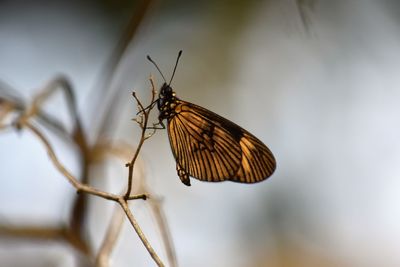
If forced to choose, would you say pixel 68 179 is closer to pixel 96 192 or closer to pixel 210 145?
pixel 96 192

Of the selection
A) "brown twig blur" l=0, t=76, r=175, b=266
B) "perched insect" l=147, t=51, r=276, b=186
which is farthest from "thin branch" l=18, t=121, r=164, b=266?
"perched insect" l=147, t=51, r=276, b=186

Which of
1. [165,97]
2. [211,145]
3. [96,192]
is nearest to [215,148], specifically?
[211,145]

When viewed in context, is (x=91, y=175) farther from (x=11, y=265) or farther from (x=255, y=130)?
(x=255, y=130)

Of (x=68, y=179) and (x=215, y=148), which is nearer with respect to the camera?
(x=68, y=179)

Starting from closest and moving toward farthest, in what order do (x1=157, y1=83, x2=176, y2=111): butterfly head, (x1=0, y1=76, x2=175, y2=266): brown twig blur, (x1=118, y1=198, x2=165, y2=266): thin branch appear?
(x1=118, y1=198, x2=165, y2=266): thin branch < (x1=0, y1=76, x2=175, y2=266): brown twig blur < (x1=157, y1=83, x2=176, y2=111): butterfly head

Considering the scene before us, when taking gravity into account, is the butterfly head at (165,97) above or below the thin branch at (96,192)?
above

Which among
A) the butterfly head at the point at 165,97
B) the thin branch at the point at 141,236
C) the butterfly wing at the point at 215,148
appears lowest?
the thin branch at the point at 141,236

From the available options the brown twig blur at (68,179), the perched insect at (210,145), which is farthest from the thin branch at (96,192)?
the perched insect at (210,145)

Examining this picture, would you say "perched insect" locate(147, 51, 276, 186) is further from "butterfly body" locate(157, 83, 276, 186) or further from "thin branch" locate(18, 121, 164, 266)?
"thin branch" locate(18, 121, 164, 266)

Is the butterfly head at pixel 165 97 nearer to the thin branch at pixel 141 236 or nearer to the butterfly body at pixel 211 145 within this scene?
the butterfly body at pixel 211 145
